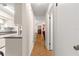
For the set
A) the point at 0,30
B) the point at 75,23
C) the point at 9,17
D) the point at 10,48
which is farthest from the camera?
the point at 10,48

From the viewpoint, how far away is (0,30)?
4.55 feet

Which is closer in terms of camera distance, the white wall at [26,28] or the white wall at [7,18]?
the white wall at [7,18]

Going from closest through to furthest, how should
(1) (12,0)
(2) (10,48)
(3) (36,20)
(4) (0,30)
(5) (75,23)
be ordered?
(5) (75,23)
(1) (12,0)
(4) (0,30)
(2) (10,48)
(3) (36,20)

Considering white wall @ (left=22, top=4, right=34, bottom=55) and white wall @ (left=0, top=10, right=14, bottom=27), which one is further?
white wall @ (left=22, top=4, right=34, bottom=55)

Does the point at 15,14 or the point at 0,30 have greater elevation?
the point at 15,14

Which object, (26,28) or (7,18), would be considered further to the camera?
(26,28)

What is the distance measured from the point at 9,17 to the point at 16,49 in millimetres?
470

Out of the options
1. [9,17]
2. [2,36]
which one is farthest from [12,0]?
[2,36]

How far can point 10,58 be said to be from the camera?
1.05m

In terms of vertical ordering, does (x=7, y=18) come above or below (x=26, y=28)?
above

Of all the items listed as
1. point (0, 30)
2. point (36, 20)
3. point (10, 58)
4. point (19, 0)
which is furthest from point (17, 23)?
point (36, 20)

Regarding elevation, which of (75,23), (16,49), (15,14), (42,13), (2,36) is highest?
(42,13)

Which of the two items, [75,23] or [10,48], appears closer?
[75,23]

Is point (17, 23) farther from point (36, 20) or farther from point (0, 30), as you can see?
point (36, 20)
